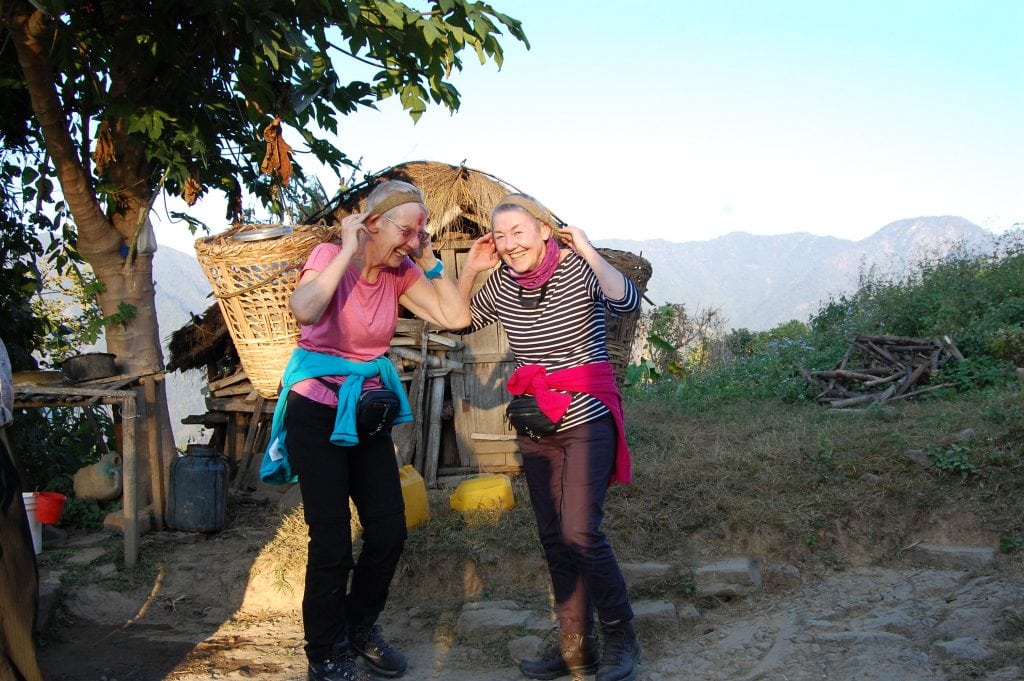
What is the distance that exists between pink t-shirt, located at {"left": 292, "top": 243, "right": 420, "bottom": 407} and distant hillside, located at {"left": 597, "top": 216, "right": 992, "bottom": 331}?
80845mm

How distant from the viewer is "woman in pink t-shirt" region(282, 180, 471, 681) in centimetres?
356

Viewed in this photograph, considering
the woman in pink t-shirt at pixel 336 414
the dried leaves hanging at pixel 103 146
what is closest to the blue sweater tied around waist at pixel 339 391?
the woman in pink t-shirt at pixel 336 414

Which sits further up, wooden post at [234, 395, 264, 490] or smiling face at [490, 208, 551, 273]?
smiling face at [490, 208, 551, 273]

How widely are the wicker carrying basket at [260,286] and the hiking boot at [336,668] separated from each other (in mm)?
1715

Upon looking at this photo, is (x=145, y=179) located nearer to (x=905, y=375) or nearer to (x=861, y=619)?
(x=861, y=619)

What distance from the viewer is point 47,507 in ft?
19.2

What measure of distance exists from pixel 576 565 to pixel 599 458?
46 cm

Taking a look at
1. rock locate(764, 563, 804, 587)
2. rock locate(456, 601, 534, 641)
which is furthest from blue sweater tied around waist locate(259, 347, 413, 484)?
rock locate(764, 563, 804, 587)

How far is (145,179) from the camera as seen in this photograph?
6.84m

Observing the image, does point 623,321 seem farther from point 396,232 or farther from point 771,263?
point 771,263

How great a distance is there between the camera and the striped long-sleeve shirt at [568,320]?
368 centimetres

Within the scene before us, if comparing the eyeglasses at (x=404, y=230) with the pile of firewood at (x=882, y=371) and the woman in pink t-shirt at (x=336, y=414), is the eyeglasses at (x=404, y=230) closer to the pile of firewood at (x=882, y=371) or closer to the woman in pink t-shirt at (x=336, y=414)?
the woman in pink t-shirt at (x=336, y=414)

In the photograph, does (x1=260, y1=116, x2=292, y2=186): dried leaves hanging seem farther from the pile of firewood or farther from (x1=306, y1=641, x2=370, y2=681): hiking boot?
the pile of firewood

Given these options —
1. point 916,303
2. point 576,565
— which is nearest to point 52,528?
point 576,565
